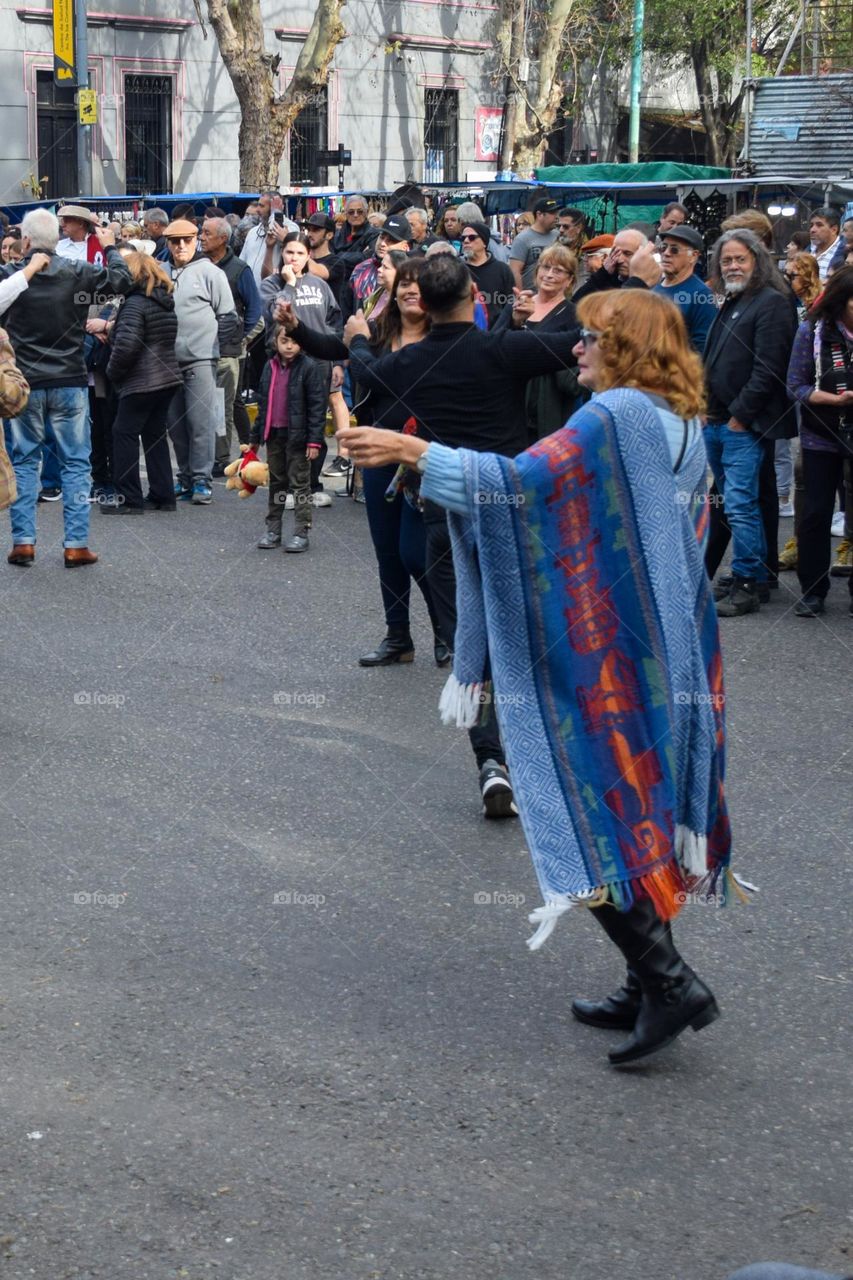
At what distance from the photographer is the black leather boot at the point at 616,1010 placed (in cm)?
427

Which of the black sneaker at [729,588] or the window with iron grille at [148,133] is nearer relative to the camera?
the black sneaker at [729,588]

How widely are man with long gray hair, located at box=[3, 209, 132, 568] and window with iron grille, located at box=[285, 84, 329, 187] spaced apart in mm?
23923

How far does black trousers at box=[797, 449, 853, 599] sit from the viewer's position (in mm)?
9070

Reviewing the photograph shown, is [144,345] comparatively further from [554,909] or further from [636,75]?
[636,75]

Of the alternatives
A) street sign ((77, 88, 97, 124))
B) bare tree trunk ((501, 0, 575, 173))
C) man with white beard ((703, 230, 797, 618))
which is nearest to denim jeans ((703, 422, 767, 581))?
man with white beard ((703, 230, 797, 618))

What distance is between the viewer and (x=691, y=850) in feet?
13.4

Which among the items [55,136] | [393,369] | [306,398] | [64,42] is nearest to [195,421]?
[306,398]

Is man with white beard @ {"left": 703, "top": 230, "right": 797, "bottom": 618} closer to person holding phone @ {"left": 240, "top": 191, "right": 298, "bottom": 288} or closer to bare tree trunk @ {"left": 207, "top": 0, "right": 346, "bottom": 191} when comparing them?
person holding phone @ {"left": 240, "top": 191, "right": 298, "bottom": 288}

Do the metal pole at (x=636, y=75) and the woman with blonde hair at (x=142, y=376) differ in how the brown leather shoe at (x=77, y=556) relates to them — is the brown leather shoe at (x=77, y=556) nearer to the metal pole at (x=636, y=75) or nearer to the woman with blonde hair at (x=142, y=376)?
the woman with blonde hair at (x=142, y=376)

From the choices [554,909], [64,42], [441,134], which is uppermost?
[64,42]

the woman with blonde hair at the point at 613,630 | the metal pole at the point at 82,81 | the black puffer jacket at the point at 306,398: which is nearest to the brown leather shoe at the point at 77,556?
the black puffer jacket at the point at 306,398

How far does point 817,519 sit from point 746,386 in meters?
0.78

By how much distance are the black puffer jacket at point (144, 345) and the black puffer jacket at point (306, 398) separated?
118 centimetres

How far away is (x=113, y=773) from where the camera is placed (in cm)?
643
